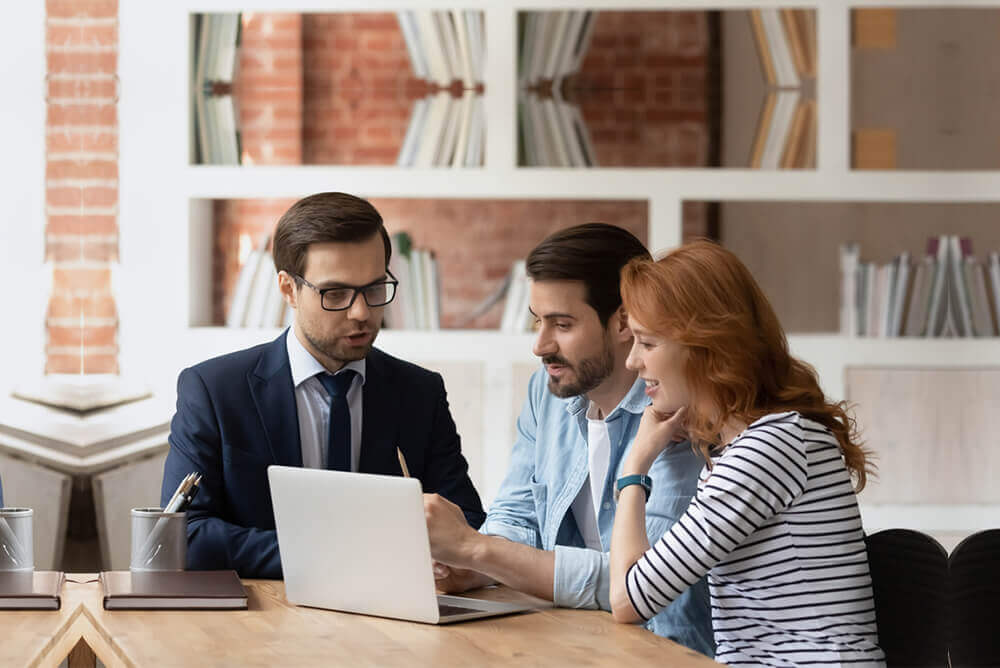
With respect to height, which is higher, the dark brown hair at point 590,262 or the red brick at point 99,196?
the red brick at point 99,196

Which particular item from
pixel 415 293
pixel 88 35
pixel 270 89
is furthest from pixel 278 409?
pixel 270 89

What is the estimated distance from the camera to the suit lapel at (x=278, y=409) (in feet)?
7.42

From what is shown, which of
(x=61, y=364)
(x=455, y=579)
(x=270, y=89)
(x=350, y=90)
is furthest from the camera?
(x=350, y=90)

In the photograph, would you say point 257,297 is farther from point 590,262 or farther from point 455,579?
point 455,579

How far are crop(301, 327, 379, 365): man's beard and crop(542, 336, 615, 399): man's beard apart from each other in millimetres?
377

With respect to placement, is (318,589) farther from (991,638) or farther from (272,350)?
(991,638)

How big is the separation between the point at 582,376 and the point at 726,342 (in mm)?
413

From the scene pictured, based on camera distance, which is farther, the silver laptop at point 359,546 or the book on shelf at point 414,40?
Answer: the book on shelf at point 414,40

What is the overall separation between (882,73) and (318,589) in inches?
131

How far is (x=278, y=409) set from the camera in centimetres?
227

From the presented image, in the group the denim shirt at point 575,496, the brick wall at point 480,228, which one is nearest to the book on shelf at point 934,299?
the brick wall at point 480,228

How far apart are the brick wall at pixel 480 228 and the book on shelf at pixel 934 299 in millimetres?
1083

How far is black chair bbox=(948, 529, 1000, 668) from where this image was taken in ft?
6.00

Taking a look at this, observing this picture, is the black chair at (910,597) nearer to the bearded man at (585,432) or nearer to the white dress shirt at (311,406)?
the bearded man at (585,432)
